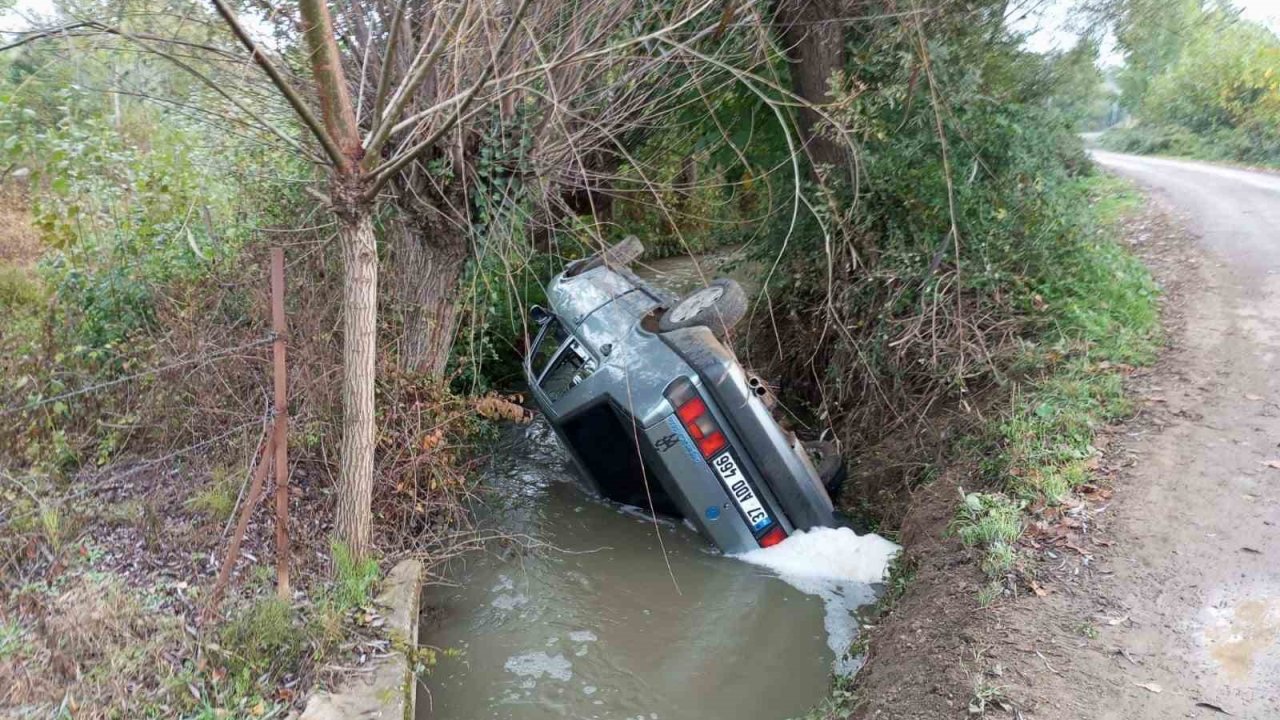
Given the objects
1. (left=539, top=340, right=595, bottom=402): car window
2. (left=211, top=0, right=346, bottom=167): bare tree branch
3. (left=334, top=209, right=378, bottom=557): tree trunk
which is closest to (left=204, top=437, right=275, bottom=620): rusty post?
(left=334, top=209, right=378, bottom=557): tree trunk

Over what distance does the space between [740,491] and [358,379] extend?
9.07 feet

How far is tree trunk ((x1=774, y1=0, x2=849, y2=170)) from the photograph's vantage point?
7348mm

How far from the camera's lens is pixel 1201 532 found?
4.59 m

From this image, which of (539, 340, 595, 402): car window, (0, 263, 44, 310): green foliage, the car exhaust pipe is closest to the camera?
the car exhaust pipe

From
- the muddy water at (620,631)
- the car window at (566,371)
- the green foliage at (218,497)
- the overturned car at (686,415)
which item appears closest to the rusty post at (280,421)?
the green foliage at (218,497)

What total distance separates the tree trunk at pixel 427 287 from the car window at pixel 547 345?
0.80 m

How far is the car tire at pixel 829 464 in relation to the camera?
6520 millimetres

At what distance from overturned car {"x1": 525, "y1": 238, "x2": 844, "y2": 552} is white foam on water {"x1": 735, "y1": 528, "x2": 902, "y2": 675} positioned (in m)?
0.10

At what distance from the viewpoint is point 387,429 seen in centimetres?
562

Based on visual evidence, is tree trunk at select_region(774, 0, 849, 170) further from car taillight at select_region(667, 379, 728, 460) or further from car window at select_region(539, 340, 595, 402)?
car taillight at select_region(667, 379, 728, 460)

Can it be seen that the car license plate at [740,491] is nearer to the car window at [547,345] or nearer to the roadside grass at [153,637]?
the car window at [547,345]

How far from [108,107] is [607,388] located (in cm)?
547

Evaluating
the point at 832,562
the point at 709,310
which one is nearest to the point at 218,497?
the point at 709,310

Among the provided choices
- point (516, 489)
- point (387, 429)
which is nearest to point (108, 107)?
point (387, 429)
